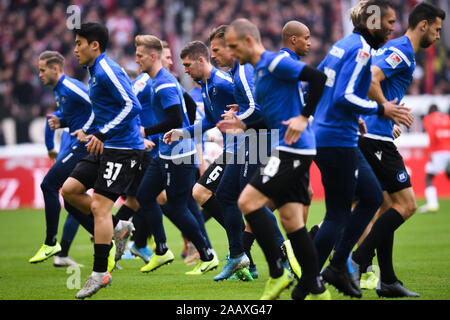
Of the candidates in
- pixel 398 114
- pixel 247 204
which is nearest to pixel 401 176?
pixel 398 114

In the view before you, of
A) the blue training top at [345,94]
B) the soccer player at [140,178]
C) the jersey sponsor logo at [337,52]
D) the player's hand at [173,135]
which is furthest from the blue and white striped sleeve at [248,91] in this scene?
the soccer player at [140,178]

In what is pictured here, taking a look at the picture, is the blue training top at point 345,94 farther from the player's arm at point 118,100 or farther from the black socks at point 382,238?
the player's arm at point 118,100

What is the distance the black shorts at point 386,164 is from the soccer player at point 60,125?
11.7ft

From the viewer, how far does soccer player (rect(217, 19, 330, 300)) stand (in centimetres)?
539

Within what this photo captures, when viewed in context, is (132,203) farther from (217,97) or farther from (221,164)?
(217,97)

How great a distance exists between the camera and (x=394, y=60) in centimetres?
634

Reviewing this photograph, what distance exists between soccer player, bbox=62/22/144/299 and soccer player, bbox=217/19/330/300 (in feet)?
5.11

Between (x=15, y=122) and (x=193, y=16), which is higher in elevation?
(x=193, y=16)

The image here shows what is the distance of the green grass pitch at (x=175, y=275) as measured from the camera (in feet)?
21.4
